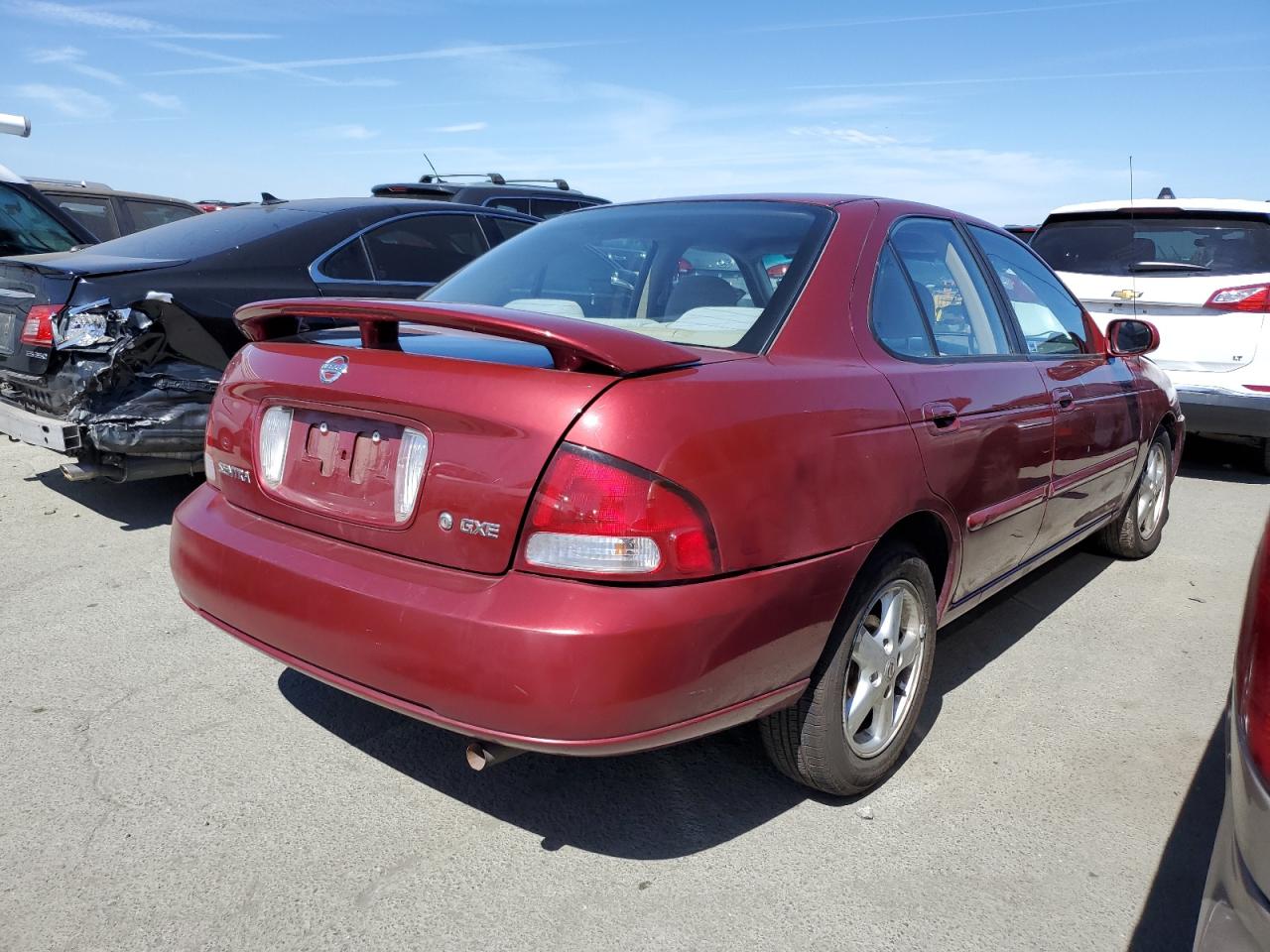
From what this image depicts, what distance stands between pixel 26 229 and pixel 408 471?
19.9ft

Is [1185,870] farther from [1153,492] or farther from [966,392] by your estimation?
[1153,492]

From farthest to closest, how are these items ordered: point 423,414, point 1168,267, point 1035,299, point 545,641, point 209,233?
point 1168,267
point 209,233
point 1035,299
point 423,414
point 545,641

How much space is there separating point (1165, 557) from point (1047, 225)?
3087 millimetres

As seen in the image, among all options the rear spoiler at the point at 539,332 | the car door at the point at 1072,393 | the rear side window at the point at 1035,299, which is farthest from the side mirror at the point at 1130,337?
the rear spoiler at the point at 539,332

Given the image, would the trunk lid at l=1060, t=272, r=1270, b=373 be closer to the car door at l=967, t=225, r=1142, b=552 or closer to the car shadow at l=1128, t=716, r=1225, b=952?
the car door at l=967, t=225, r=1142, b=552

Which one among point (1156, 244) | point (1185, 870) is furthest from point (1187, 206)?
point (1185, 870)

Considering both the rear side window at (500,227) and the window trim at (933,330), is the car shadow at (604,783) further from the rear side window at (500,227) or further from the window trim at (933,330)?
the rear side window at (500,227)

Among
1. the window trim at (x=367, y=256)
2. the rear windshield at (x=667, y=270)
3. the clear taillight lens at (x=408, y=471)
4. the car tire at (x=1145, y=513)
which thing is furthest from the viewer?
the window trim at (x=367, y=256)

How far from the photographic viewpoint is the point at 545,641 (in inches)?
77.0

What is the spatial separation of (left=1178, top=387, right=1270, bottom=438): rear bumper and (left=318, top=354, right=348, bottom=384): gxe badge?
226 inches

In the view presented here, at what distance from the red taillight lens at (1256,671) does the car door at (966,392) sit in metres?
1.05

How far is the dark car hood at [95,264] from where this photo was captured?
15.5 feet

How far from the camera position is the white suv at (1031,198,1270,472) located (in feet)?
20.5

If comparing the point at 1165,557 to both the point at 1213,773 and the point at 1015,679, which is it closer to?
the point at 1015,679
